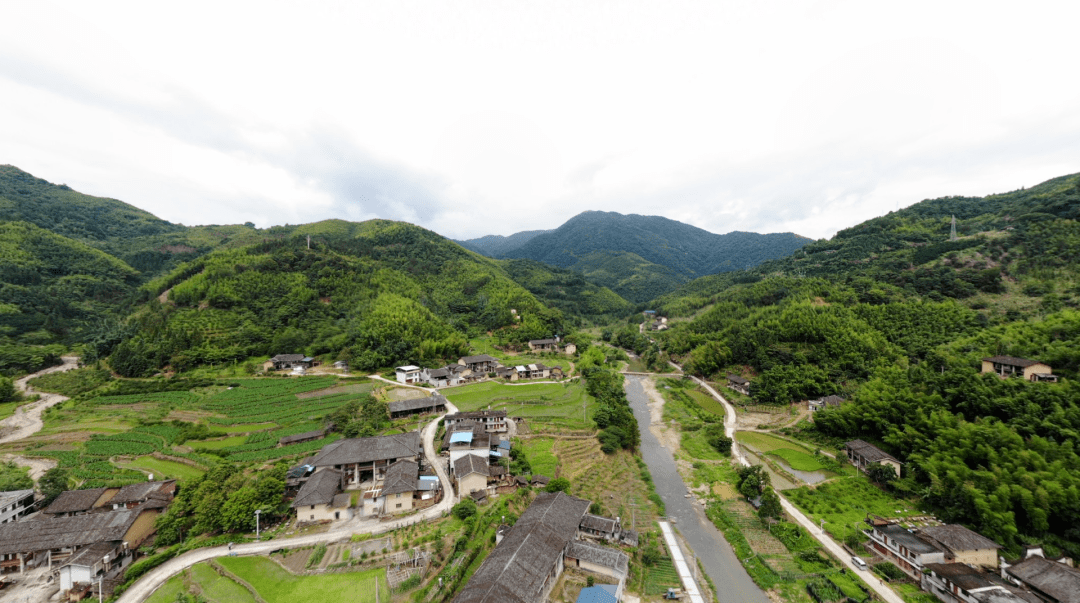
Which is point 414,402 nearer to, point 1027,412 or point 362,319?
point 362,319

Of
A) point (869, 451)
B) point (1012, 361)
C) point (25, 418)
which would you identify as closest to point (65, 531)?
point (25, 418)

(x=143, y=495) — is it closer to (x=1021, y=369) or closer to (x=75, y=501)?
(x=75, y=501)

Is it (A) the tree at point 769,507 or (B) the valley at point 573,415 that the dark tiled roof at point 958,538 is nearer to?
(B) the valley at point 573,415

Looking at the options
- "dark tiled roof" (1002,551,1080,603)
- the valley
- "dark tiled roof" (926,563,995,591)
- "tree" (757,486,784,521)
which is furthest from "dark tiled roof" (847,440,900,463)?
"dark tiled roof" (926,563,995,591)

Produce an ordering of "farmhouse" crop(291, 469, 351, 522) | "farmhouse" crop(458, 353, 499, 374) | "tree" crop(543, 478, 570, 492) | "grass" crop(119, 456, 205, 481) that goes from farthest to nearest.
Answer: "farmhouse" crop(458, 353, 499, 374) < "grass" crop(119, 456, 205, 481) < "tree" crop(543, 478, 570, 492) < "farmhouse" crop(291, 469, 351, 522)

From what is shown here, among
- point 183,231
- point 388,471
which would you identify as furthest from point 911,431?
point 183,231

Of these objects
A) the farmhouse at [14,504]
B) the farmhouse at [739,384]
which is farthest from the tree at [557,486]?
the farmhouse at [14,504]

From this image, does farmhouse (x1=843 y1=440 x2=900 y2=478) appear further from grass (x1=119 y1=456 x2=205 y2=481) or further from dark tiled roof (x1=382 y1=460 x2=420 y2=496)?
grass (x1=119 y1=456 x2=205 y2=481)
